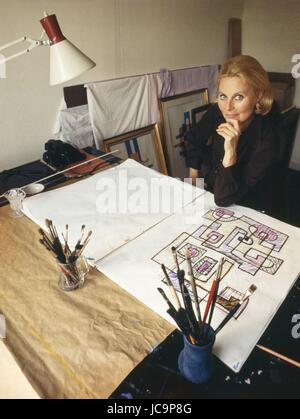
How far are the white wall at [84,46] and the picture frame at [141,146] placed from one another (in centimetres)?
35

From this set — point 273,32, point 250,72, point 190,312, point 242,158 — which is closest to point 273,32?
point 273,32

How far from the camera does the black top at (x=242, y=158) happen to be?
1074mm

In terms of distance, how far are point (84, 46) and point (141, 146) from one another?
26.8 inches

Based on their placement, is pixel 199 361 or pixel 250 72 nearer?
pixel 199 361

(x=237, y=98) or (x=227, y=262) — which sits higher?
(x=237, y=98)

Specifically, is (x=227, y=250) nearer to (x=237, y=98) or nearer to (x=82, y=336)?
(x=82, y=336)

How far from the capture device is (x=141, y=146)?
1966mm

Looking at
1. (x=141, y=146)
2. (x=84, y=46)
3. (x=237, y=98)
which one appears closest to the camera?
(x=237, y=98)

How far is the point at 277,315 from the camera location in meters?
0.68

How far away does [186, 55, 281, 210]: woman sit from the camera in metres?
1.09

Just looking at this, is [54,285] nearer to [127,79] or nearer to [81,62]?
[81,62]

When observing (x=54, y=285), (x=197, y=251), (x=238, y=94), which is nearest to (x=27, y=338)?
(x=54, y=285)

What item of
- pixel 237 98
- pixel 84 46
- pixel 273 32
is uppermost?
pixel 273 32

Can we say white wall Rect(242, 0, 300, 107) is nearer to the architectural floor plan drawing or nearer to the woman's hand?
the woman's hand
